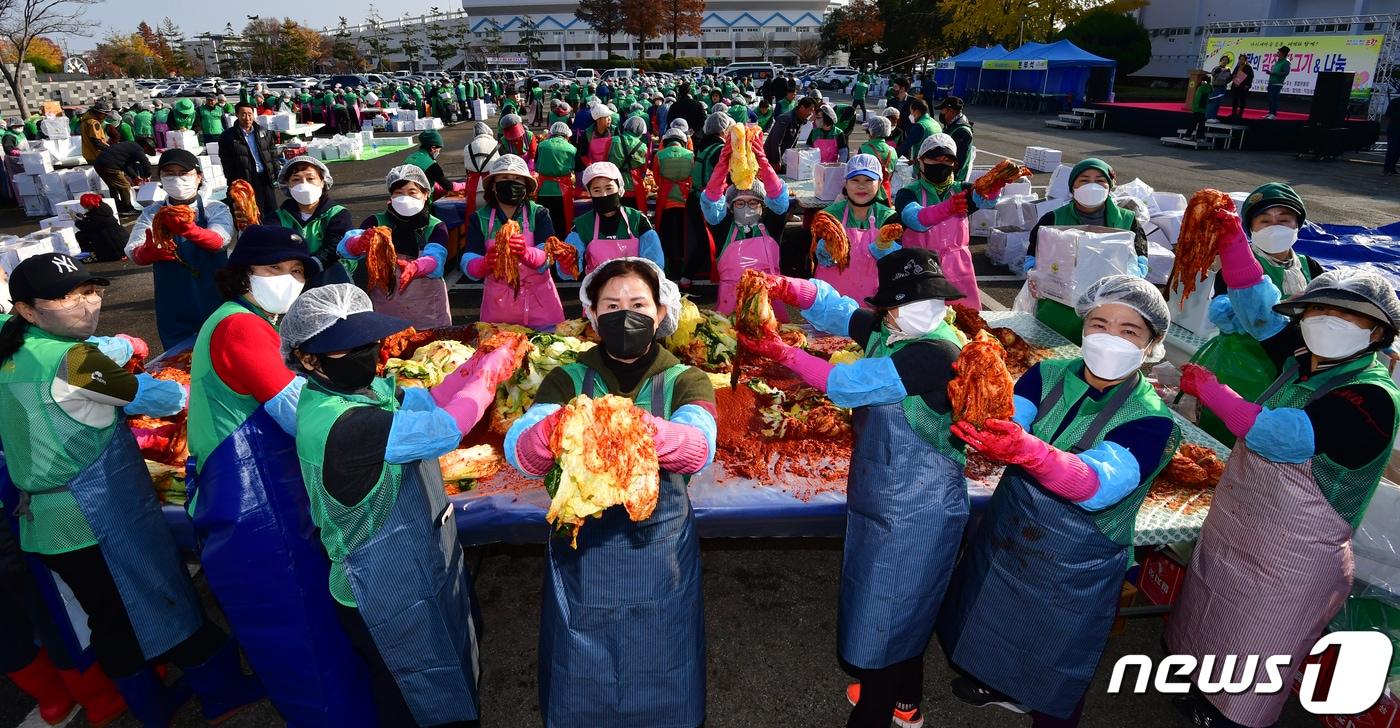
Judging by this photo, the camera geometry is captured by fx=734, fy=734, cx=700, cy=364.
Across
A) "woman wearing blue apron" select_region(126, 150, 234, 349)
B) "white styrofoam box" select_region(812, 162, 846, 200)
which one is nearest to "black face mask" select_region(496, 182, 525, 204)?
"woman wearing blue apron" select_region(126, 150, 234, 349)

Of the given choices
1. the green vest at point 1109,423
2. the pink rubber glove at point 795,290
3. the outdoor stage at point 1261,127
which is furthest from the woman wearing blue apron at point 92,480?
the outdoor stage at point 1261,127

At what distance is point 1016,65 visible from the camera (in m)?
36.1

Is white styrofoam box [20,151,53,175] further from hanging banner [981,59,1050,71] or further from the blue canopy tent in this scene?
the blue canopy tent

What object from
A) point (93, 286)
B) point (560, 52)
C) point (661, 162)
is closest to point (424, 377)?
point (93, 286)

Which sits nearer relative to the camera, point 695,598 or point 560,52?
point 695,598

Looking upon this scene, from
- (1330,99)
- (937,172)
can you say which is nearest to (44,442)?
(937,172)

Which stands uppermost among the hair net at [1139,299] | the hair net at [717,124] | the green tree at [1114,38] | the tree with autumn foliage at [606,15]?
the tree with autumn foliage at [606,15]

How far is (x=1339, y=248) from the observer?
692 centimetres

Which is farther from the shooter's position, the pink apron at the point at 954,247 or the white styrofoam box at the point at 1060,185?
the white styrofoam box at the point at 1060,185

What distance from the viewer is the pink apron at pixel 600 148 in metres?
11.7

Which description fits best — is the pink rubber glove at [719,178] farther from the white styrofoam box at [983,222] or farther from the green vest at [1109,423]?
the white styrofoam box at [983,222]

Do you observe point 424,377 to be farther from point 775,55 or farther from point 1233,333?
point 775,55

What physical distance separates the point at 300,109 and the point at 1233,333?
34.5 metres

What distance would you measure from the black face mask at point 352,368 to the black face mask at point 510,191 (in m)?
3.18
